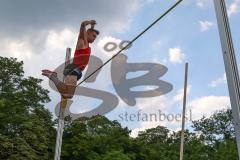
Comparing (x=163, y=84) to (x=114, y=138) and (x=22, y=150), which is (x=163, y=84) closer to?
(x=22, y=150)

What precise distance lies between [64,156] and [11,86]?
5.71 m

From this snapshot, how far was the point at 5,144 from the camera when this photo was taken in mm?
21516

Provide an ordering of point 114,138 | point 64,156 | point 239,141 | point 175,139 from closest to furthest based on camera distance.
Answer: point 239,141 < point 64,156 < point 114,138 < point 175,139

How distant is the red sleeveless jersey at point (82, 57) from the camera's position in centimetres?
725

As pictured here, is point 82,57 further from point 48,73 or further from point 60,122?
point 60,122

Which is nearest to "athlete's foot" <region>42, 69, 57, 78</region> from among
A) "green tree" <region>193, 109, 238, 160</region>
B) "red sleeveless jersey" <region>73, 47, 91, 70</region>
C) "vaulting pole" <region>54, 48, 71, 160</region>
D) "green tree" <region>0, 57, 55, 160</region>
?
"vaulting pole" <region>54, 48, 71, 160</region>

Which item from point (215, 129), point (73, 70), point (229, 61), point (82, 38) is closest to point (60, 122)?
point (73, 70)

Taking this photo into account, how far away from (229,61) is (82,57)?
431 cm

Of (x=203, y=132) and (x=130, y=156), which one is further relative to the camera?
(x=203, y=132)

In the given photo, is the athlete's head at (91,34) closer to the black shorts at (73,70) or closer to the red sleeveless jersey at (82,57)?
the red sleeveless jersey at (82,57)

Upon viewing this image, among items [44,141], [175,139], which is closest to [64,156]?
[44,141]

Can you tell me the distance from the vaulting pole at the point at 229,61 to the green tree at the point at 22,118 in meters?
19.4

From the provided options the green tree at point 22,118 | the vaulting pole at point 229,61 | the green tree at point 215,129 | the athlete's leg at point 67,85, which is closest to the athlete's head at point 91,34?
the athlete's leg at point 67,85

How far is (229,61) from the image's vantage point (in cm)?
328
